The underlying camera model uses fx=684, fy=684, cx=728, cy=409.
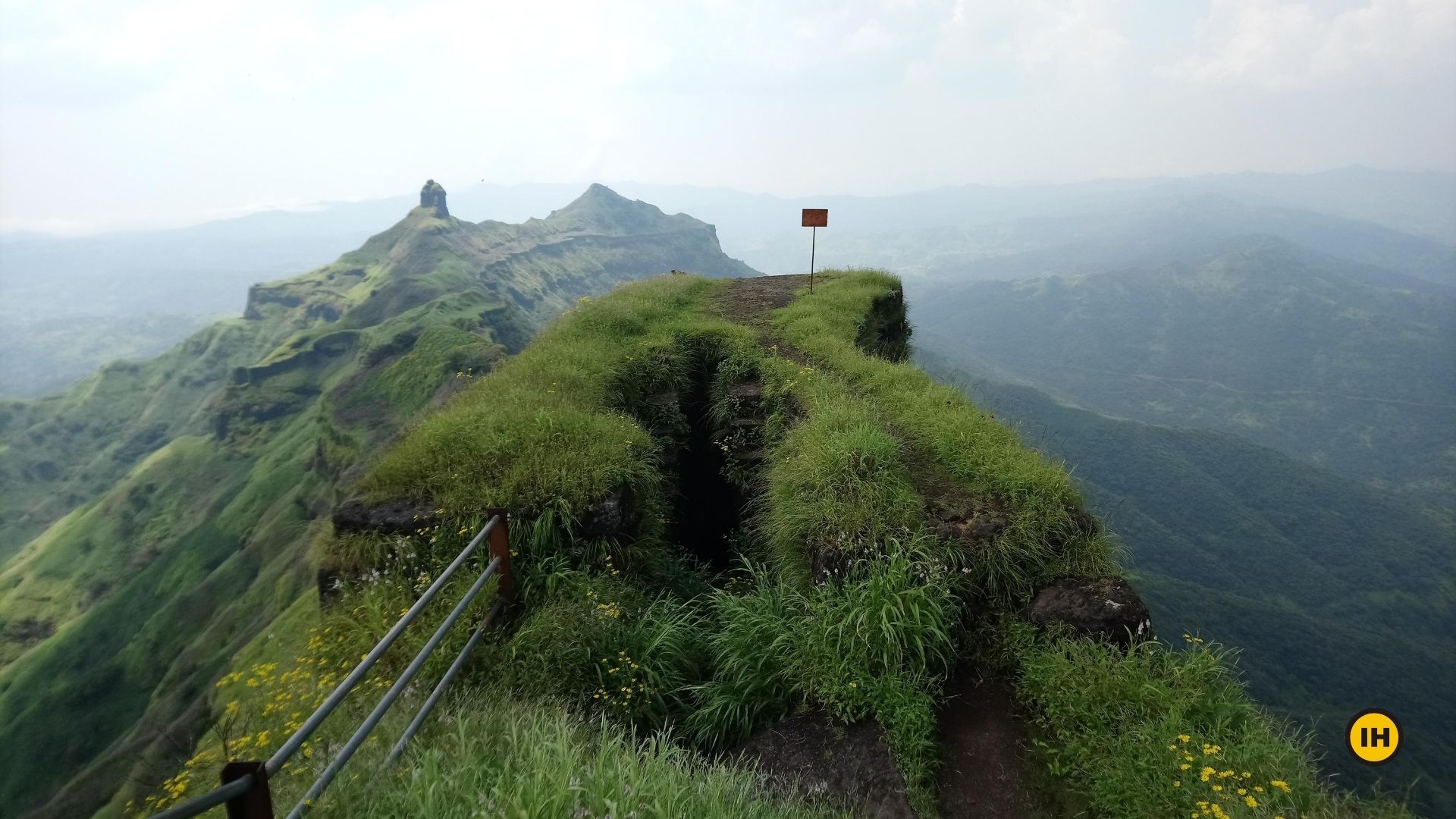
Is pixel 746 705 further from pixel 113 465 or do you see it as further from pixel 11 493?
pixel 11 493

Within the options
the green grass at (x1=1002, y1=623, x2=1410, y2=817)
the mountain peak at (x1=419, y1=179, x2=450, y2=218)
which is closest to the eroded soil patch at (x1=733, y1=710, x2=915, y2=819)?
the green grass at (x1=1002, y1=623, x2=1410, y2=817)

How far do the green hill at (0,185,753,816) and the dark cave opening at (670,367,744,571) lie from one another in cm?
433

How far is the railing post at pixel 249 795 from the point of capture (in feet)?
8.97

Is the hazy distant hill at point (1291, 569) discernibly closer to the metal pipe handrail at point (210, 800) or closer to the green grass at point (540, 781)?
the green grass at point (540, 781)

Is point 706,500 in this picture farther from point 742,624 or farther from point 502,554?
point 502,554

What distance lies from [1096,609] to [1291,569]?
137 m

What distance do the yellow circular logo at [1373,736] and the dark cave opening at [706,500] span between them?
266 inches

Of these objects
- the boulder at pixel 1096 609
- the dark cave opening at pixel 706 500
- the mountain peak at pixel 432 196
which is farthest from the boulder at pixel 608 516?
the mountain peak at pixel 432 196

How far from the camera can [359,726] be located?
13.1ft

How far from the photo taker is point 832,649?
5.76 meters

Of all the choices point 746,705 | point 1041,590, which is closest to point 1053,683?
point 1041,590

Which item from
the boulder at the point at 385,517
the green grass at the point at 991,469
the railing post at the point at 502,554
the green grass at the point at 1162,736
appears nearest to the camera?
the green grass at the point at 1162,736

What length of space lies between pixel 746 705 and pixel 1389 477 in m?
252

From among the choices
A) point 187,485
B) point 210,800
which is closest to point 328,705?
point 210,800
